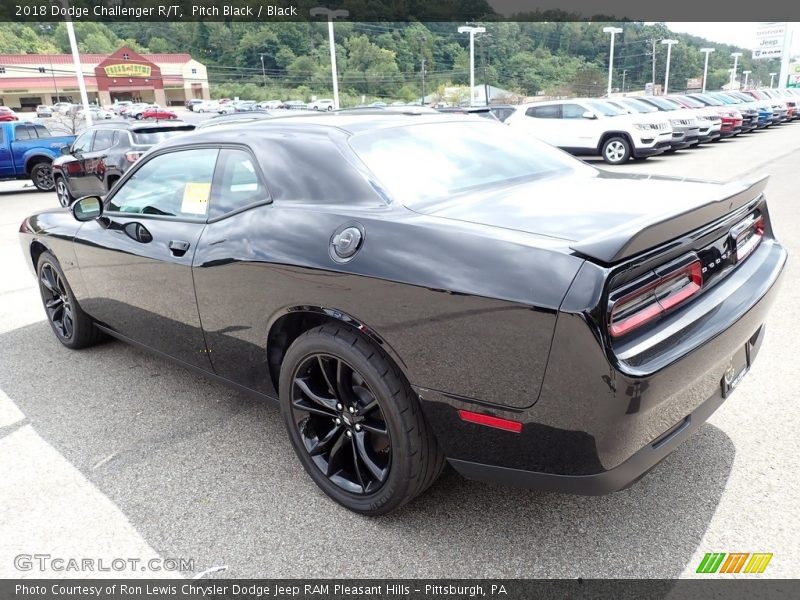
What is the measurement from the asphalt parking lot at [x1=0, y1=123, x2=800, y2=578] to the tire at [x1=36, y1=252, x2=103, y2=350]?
2.39 feet

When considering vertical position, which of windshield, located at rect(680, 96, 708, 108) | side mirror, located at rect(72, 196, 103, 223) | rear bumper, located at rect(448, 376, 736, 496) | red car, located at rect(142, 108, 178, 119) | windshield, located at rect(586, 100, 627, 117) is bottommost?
red car, located at rect(142, 108, 178, 119)

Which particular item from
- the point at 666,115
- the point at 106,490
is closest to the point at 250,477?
→ the point at 106,490

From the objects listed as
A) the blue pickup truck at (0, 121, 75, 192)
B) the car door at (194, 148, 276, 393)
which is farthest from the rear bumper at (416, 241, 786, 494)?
the blue pickup truck at (0, 121, 75, 192)

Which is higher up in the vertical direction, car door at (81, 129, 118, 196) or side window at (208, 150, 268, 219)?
side window at (208, 150, 268, 219)

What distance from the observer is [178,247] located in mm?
3080

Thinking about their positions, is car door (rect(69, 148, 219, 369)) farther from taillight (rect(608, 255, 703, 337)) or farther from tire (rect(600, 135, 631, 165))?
tire (rect(600, 135, 631, 165))

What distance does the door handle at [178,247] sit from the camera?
3.05 metres

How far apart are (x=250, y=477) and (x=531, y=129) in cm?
1570

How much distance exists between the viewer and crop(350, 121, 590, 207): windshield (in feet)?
8.60

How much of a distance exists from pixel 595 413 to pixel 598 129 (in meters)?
15.6

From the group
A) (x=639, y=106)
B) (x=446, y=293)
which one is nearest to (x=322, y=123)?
(x=446, y=293)

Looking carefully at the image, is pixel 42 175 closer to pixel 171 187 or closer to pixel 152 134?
pixel 152 134

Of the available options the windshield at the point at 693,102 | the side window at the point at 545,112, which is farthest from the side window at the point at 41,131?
the windshield at the point at 693,102

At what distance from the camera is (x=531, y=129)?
1692cm
